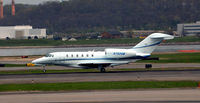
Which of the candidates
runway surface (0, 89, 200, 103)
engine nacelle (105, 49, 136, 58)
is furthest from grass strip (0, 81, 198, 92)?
engine nacelle (105, 49, 136, 58)

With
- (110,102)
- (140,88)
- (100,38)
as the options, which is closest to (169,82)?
(140,88)

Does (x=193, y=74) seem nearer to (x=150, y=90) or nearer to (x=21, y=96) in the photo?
(x=150, y=90)

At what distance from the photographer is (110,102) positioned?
2823 cm

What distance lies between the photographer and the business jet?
171 ft

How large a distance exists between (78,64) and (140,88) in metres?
19.5

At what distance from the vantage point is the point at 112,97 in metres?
30.3

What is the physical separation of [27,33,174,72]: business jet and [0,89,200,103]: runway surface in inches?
735

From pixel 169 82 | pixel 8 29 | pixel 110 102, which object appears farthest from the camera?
pixel 8 29

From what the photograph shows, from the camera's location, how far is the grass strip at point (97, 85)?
117 feet

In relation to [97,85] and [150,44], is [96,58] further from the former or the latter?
[97,85]

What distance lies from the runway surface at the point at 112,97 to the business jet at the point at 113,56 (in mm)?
18680

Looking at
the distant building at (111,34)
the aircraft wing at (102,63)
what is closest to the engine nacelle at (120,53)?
A: the aircraft wing at (102,63)

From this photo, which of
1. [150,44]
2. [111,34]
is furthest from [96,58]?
[111,34]

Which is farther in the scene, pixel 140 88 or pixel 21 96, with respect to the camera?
pixel 140 88
